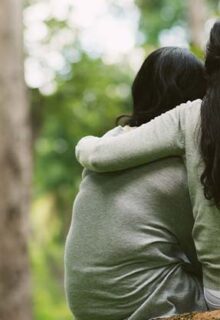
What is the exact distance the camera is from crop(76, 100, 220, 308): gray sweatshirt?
7.91 feet

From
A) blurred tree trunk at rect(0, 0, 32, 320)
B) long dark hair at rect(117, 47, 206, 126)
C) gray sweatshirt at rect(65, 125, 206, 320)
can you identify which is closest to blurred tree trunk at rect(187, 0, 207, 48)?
blurred tree trunk at rect(0, 0, 32, 320)

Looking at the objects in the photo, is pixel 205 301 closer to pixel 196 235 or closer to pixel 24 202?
pixel 196 235

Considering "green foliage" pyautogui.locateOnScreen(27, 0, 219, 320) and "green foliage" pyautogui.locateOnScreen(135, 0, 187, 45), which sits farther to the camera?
"green foliage" pyautogui.locateOnScreen(135, 0, 187, 45)

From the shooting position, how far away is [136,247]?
251 centimetres

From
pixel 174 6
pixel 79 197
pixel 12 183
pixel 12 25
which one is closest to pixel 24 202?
pixel 12 183

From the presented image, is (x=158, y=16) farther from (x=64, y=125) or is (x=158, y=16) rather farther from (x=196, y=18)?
(x=196, y=18)

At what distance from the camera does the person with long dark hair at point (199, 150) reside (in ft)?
7.75

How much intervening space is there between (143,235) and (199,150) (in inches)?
13.8

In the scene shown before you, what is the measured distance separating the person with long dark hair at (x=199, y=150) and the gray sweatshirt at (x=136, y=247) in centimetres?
7

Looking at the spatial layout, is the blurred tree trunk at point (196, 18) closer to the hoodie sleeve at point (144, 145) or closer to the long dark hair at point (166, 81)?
the long dark hair at point (166, 81)

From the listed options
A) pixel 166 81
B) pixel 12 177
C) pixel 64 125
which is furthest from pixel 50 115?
pixel 166 81

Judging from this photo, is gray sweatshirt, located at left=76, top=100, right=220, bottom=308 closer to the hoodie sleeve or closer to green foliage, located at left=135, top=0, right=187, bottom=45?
the hoodie sleeve

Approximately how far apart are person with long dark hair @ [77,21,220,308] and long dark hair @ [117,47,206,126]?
5.7 inches

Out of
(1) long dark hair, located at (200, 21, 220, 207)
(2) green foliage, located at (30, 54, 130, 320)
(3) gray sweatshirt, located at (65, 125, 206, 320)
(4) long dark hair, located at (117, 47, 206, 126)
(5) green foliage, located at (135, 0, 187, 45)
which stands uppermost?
(4) long dark hair, located at (117, 47, 206, 126)
